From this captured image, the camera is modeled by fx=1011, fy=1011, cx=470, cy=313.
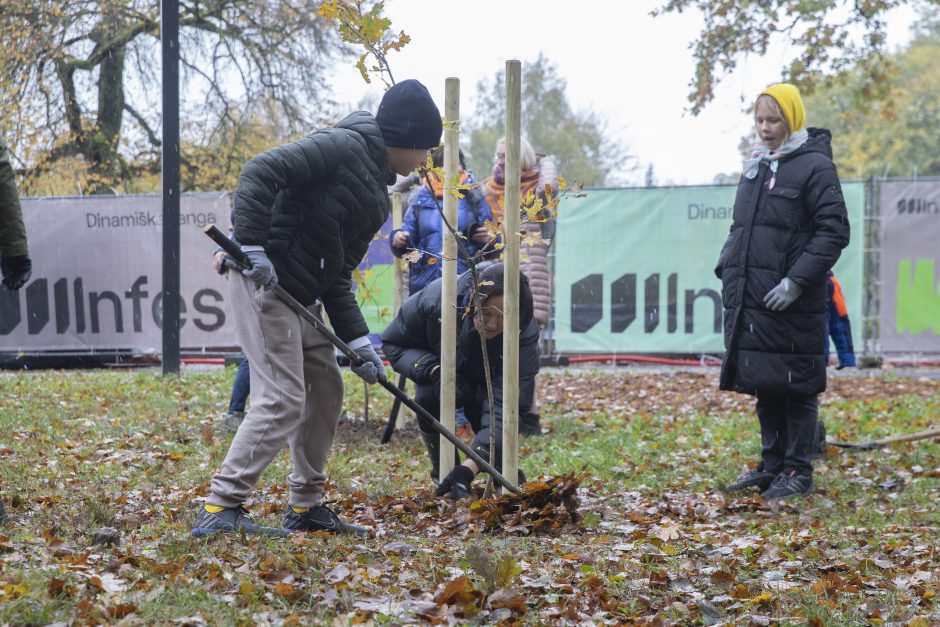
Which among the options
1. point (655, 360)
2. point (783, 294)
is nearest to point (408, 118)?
point (783, 294)

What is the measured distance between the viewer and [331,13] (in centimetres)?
415

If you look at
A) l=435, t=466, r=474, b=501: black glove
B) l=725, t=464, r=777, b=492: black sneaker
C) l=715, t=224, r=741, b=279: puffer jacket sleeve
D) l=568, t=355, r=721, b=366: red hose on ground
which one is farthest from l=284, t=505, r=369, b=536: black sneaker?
l=568, t=355, r=721, b=366: red hose on ground

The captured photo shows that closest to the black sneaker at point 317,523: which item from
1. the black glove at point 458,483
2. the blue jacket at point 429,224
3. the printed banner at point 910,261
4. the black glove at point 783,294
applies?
the black glove at point 458,483

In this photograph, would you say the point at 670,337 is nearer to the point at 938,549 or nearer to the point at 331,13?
the point at 938,549

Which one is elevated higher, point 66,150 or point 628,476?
point 66,150

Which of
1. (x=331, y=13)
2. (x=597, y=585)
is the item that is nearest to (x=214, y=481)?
(x=597, y=585)

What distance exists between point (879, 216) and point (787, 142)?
7.22 metres

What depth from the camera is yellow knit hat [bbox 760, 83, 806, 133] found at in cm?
581

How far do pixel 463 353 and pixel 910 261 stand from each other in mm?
8896

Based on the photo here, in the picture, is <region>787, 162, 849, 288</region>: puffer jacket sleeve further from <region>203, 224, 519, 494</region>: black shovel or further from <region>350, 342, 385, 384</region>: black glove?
<region>350, 342, 385, 384</region>: black glove

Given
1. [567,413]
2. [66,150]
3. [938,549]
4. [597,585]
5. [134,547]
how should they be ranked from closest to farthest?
[597,585], [134,547], [938,549], [567,413], [66,150]

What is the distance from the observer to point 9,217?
14.5 feet

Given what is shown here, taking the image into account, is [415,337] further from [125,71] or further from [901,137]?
[901,137]

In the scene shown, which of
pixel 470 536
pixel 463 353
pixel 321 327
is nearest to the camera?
pixel 321 327
